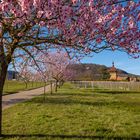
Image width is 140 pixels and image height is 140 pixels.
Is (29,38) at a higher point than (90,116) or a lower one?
higher

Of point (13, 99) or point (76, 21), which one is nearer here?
point (76, 21)

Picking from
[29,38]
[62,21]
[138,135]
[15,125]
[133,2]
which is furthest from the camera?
[15,125]

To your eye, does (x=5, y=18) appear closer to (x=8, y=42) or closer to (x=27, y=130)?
(x=8, y=42)

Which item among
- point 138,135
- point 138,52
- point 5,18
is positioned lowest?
point 138,135

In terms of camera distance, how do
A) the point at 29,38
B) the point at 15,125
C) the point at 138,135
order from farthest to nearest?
1. the point at 15,125
2. the point at 138,135
3. the point at 29,38

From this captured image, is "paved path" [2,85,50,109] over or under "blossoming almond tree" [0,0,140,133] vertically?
under

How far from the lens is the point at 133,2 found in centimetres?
948

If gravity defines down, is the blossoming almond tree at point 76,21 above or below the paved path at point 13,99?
above

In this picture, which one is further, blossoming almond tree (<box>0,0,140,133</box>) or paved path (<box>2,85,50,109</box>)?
paved path (<box>2,85,50,109</box>)

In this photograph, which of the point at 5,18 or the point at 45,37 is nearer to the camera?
the point at 5,18

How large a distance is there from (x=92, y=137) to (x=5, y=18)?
5.40 meters

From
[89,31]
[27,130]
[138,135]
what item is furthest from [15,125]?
[89,31]

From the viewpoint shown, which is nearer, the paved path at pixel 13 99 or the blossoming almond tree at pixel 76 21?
the blossoming almond tree at pixel 76 21

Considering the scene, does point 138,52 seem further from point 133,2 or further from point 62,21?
point 62,21
